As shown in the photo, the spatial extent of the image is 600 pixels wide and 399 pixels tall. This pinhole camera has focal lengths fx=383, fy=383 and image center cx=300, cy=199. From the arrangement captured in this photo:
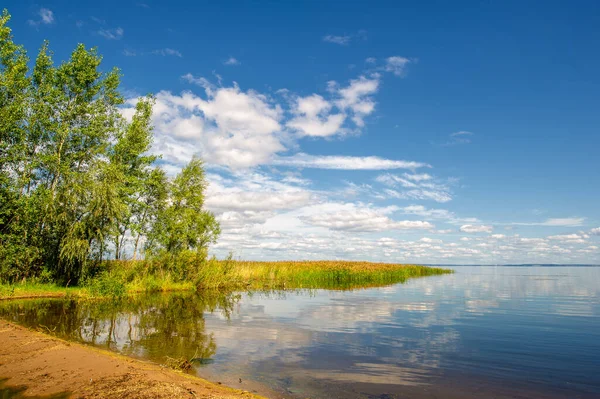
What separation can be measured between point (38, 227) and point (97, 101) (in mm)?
11214

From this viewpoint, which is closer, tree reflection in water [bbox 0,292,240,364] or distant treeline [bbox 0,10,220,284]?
tree reflection in water [bbox 0,292,240,364]

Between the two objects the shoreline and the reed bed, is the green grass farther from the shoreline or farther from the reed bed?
the shoreline

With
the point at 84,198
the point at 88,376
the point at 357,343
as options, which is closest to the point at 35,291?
the point at 84,198

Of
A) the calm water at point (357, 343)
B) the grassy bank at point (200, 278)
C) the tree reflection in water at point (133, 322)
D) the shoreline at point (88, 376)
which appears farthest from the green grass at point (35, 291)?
the shoreline at point (88, 376)

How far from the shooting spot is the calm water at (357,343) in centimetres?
864

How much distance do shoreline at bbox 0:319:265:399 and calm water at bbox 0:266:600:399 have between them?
126cm

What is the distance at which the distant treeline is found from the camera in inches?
969

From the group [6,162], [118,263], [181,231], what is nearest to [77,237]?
[118,263]

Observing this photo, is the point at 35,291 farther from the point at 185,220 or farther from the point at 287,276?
the point at 287,276

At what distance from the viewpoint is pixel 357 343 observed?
1282 centimetres

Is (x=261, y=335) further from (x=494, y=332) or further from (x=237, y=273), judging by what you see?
(x=237, y=273)

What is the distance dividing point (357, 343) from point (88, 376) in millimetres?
8167

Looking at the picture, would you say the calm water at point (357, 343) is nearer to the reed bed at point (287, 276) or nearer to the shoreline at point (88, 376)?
the shoreline at point (88, 376)

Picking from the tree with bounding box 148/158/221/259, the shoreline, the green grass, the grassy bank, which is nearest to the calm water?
the shoreline
